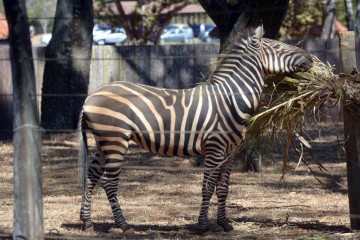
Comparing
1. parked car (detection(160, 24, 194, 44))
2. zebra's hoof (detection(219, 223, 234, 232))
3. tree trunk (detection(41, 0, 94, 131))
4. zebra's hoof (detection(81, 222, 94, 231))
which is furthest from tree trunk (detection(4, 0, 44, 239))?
parked car (detection(160, 24, 194, 44))

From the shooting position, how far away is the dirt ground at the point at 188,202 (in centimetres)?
731

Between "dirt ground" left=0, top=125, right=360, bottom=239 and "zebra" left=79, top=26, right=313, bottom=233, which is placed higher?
"zebra" left=79, top=26, right=313, bottom=233

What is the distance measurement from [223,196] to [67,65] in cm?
723

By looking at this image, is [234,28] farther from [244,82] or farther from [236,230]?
[236,230]

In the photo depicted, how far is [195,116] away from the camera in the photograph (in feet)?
24.3

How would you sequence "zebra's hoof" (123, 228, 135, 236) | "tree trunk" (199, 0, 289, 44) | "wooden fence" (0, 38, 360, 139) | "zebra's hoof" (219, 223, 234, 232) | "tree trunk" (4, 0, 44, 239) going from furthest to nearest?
"wooden fence" (0, 38, 360, 139), "tree trunk" (199, 0, 289, 44), "zebra's hoof" (219, 223, 234, 232), "zebra's hoof" (123, 228, 135, 236), "tree trunk" (4, 0, 44, 239)

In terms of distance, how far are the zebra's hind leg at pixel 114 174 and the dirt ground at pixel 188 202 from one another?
0.38 feet

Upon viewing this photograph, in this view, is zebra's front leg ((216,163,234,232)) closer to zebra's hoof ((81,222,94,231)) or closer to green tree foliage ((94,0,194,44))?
zebra's hoof ((81,222,94,231))

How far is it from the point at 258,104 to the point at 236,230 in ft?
3.78

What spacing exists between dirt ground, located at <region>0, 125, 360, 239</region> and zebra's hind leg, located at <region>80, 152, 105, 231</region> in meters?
0.14

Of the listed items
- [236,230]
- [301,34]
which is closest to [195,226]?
[236,230]

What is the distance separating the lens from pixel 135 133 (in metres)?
7.36

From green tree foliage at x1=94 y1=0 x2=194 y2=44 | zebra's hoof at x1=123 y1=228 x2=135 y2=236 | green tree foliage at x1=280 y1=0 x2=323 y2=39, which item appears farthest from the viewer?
green tree foliage at x1=280 y1=0 x2=323 y2=39

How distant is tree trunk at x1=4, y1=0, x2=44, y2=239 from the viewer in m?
4.57
